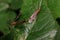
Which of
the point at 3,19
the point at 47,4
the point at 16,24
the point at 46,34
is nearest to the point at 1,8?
the point at 3,19

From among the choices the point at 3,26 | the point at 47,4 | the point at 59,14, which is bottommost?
the point at 59,14

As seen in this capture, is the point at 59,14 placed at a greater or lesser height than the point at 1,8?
lesser

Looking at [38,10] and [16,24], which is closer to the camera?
[16,24]

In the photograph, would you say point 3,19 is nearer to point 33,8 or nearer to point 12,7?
point 12,7

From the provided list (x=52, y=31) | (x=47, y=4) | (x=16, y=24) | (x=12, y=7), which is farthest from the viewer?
(x=47, y=4)

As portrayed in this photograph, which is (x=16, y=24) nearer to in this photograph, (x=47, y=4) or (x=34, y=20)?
(x=34, y=20)

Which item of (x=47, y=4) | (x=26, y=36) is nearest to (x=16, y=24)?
(x=26, y=36)

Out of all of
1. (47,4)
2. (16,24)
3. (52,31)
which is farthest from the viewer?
(47,4)

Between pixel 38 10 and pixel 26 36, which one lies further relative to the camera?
pixel 38 10

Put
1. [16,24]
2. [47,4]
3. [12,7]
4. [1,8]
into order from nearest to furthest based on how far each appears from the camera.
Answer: [1,8] < [12,7] < [16,24] < [47,4]
